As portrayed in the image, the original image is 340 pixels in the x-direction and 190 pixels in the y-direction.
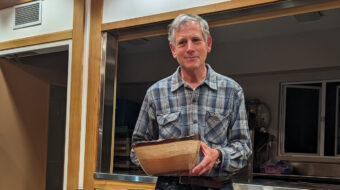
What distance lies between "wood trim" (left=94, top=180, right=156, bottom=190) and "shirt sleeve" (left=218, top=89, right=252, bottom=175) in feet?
3.93

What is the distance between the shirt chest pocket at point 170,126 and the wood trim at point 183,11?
3.54ft

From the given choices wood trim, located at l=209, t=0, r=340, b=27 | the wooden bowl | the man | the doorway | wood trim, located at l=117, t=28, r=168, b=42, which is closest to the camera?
the wooden bowl

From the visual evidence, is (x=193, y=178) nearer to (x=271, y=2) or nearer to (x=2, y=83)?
(x=271, y=2)

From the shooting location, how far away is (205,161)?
890 mm

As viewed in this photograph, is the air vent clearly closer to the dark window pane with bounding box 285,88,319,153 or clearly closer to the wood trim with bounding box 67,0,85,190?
the wood trim with bounding box 67,0,85,190

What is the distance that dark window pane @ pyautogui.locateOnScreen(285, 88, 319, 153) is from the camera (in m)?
3.93

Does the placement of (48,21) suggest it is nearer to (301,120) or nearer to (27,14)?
(27,14)

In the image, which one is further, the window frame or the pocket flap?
the window frame

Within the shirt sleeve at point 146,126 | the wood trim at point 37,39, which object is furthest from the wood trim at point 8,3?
the shirt sleeve at point 146,126

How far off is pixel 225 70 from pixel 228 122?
3.24 meters

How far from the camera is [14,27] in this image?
283 cm

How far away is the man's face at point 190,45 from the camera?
1.00 meters

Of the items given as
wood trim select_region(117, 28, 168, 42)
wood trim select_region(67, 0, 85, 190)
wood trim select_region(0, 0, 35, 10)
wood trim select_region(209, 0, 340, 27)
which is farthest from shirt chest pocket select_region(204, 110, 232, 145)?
wood trim select_region(0, 0, 35, 10)

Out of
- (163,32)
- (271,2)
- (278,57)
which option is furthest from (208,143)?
(278,57)
